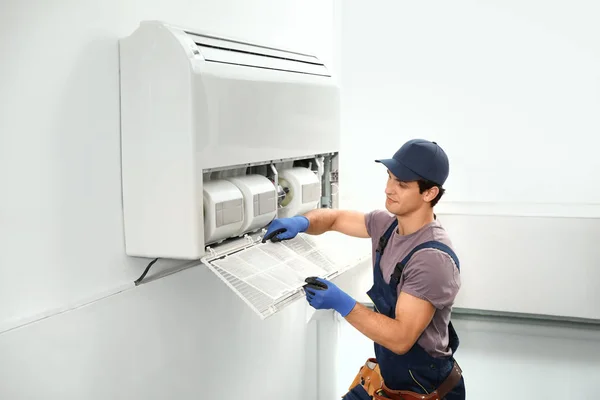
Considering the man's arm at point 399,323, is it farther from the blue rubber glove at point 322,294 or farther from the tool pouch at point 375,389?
the tool pouch at point 375,389

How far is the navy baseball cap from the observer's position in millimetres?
A: 1781

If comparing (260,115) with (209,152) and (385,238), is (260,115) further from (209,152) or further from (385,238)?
(385,238)

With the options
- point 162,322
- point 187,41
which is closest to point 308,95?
point 187,41

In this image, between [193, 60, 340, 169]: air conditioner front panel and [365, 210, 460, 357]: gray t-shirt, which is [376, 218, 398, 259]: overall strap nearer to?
[365, 210, 460, 357]: gray t-shirt

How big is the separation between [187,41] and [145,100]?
16 centimetres

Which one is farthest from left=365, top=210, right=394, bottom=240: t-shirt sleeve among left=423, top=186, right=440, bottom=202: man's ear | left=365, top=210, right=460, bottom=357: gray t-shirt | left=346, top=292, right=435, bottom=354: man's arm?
left=346, top=292, right=435, bottom=354: man's arm

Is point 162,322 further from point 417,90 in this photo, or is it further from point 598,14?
point 598,14

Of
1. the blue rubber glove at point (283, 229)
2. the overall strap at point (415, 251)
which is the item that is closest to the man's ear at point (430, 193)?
the overall strap at point (415, 251)

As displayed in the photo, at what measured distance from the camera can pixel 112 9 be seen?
1449 mm

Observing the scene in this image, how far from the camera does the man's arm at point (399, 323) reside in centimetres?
167

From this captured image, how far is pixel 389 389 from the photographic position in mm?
1903

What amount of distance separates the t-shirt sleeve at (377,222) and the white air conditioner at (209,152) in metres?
0.26

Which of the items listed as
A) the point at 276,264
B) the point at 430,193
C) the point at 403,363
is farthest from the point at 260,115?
the point at 403,363

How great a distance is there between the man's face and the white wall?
1.84 feet
